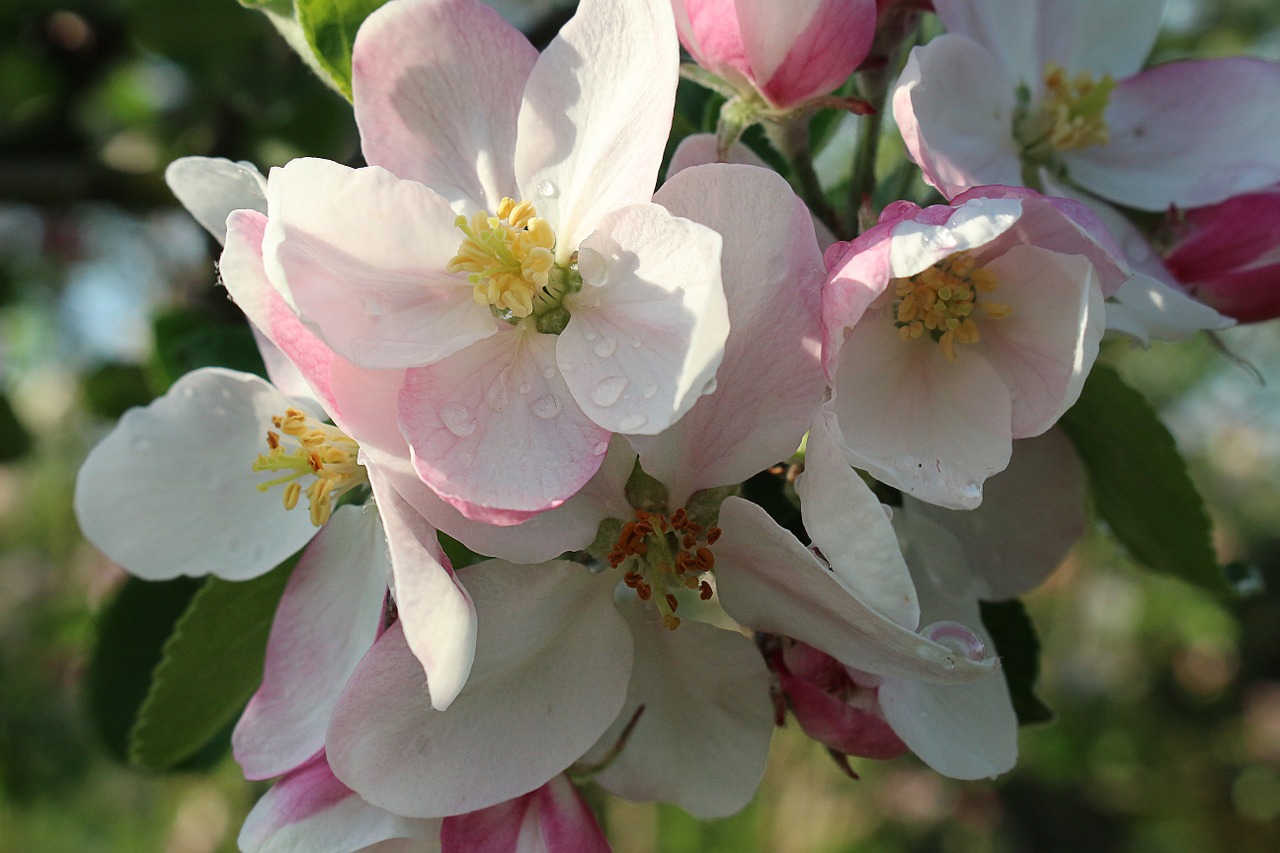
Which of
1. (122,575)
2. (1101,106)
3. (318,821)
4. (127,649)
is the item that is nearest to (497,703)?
(318,821)

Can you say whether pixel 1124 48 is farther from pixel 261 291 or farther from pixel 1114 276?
pixel 261 291

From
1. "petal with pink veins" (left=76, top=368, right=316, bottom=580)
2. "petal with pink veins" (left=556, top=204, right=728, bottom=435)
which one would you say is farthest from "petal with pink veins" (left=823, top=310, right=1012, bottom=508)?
"petal with pink veins" (left=76, top=368, right=316, bottom=580)

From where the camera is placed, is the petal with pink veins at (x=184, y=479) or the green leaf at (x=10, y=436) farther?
the green leaf at (x=10, y=436)

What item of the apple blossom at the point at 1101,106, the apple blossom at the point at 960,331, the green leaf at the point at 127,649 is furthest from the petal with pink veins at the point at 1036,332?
the green leaf at the point at 127,649

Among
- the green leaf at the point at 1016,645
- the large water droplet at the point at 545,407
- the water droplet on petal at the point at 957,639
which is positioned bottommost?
the green leaf at the point at 1016,645

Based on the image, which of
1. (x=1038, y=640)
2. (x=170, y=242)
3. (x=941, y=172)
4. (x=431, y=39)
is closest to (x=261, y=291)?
(x=431, y=39)

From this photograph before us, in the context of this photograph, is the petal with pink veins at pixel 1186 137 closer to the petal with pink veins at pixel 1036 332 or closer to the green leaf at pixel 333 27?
the petal with pink veins at pixel 1036 332

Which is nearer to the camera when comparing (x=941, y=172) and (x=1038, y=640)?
(x=941, y=172)

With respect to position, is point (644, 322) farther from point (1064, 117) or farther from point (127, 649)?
point (127, 649)
